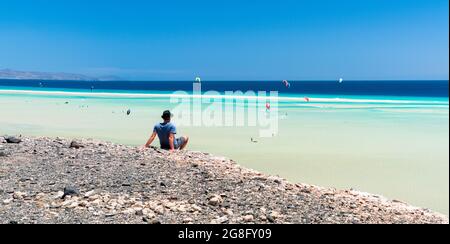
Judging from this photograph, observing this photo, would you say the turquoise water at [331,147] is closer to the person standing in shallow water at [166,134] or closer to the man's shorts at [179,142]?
the man's shorts at [179,142]

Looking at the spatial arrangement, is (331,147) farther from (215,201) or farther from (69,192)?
(69,192)

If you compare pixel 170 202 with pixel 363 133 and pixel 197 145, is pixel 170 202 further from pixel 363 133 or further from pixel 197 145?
pixel 363 133

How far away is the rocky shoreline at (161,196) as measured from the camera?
18.0 ft

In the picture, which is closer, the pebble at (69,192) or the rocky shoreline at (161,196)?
the rocky shoreline at (161,196)

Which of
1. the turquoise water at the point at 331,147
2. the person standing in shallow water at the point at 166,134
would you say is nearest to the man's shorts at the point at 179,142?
the person standing in shallow water at the point at 166,134

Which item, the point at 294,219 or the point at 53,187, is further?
the point at 53,187

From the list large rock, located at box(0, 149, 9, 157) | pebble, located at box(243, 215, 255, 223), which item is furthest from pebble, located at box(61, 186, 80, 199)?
large rock, located at box(0, 149, 9, 157)

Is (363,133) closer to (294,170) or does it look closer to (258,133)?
(258,133)

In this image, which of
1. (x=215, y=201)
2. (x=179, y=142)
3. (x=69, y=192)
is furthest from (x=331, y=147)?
(x=69, y=192)

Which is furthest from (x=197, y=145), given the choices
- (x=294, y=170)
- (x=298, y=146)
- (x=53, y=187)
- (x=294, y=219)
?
(x=294, y=219)
